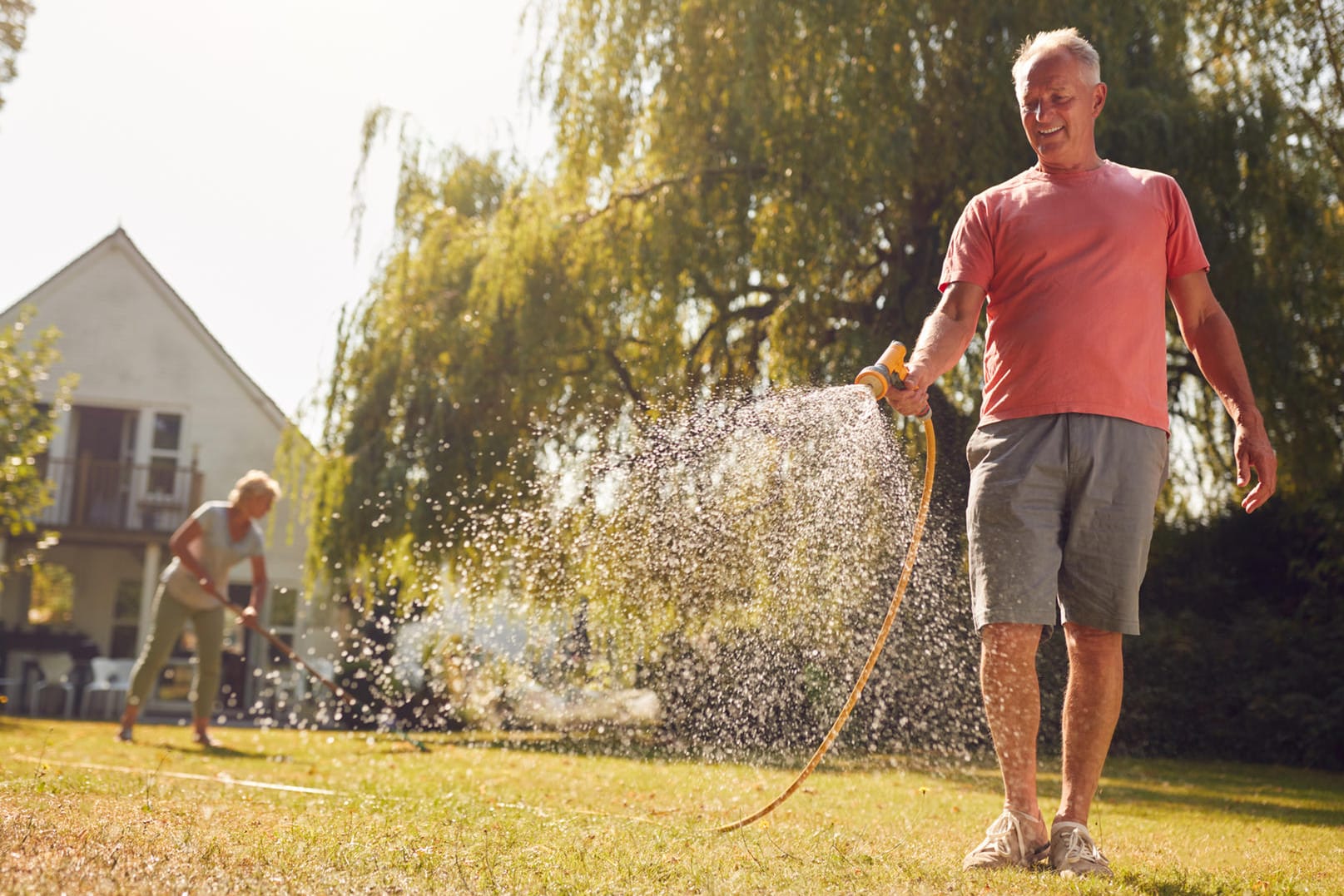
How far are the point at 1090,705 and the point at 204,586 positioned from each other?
21.4 feet

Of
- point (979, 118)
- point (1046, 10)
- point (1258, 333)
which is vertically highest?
point (1046, 10)

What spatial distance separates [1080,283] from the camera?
3.22 m

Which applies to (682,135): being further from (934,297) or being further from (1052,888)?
(1052,888)

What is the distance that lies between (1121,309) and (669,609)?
6052 millimetres

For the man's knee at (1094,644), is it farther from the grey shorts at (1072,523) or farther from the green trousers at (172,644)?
the green trousers at (172,644)

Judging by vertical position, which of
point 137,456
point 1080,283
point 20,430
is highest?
point 137,456

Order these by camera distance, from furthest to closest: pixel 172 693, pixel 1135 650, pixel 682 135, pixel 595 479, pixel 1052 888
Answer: pixel 172 693, pixel 1135 650, pixel 682 135, pixel 595 479, pixel 1052 888

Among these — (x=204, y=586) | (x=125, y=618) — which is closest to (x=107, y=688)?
(x=125, y=618)

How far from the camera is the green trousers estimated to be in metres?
8.37

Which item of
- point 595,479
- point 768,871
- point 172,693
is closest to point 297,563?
point 172,693

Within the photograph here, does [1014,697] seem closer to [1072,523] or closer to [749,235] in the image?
[1072,523]

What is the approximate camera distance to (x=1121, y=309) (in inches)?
127

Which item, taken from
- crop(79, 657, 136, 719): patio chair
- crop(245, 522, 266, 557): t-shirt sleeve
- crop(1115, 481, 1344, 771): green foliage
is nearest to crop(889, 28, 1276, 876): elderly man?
crop(245, 522, 266, 557): t-shirt sleeve

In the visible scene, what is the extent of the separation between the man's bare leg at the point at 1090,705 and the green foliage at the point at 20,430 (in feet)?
38.9
